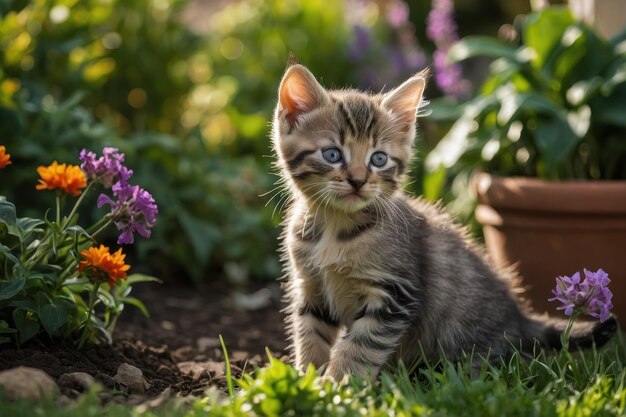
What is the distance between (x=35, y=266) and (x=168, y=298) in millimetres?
2107

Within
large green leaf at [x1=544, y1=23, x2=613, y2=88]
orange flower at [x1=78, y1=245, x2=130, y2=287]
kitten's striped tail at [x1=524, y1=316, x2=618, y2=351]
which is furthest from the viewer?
large green leaf at [x1=544, y1=23, x2=613, y2=88]

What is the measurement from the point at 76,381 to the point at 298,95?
4.78ft

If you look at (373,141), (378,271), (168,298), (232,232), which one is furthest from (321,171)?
(232,232)

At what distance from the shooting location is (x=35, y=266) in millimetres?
3561

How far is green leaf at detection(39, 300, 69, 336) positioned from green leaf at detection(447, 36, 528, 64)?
9.99 feet

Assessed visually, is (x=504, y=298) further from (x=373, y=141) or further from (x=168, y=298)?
(x=168, y=298)

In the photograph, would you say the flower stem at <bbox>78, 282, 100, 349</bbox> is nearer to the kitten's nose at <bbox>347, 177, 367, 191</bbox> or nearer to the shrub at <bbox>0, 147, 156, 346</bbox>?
the shrub at <bbox>0, 147, 156, 346</bbox>

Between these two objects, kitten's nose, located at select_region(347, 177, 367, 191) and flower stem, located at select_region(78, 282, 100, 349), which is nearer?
kitten's nose, located at select_region(347, 177, 367, 191)

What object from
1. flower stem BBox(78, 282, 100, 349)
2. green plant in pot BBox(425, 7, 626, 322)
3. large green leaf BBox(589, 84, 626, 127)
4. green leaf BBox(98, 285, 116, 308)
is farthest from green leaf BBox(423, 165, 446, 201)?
flower stem BBox(78, 282, 100, 349)

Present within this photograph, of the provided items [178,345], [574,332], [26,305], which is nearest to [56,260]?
[26,305]

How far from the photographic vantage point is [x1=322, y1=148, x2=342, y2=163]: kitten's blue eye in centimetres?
350

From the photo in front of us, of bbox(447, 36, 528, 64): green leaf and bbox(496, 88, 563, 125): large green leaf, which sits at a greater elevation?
bbox(447, 36, 528, 64): green leaf

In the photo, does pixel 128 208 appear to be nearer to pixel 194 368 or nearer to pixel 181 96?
pixel 194 368

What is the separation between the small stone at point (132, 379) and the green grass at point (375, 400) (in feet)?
1.21
